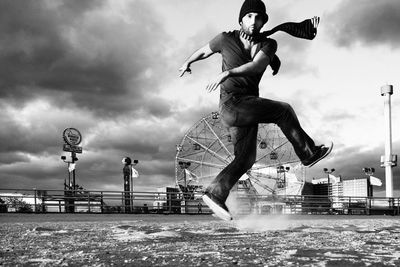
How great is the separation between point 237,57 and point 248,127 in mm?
839

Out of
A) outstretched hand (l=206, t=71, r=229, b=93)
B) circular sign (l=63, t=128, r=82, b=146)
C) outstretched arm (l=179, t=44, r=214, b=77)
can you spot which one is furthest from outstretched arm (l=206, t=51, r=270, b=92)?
circular sign (l=63, t=128, r=82, b=146)

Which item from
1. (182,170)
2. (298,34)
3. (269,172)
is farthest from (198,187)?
(298,34)

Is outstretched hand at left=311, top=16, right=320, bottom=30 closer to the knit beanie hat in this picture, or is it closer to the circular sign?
the knit beanie hat

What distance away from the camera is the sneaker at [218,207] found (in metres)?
5.15

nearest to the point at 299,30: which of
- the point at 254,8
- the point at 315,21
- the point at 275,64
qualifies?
the point at 315,21

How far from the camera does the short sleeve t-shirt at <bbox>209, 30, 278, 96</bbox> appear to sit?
17.1 ft

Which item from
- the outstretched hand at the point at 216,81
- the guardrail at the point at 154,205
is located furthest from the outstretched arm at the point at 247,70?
the guardrail at the point at 154,205

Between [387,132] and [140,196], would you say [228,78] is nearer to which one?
[140,196]

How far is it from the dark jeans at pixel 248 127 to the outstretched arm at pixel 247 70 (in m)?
0.33

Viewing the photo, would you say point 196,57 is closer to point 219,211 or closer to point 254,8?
point 254,8

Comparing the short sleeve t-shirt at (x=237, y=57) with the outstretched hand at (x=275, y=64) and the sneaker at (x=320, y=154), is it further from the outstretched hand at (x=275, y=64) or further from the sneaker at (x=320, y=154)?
the sneaker at (x=320, y=154)

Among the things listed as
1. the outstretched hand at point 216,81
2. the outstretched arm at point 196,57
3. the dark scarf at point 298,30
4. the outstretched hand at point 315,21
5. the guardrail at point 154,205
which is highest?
the outstretched hand at point 315,21

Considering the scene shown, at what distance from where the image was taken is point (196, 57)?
577cm

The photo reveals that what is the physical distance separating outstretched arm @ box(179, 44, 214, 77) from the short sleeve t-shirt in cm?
22
